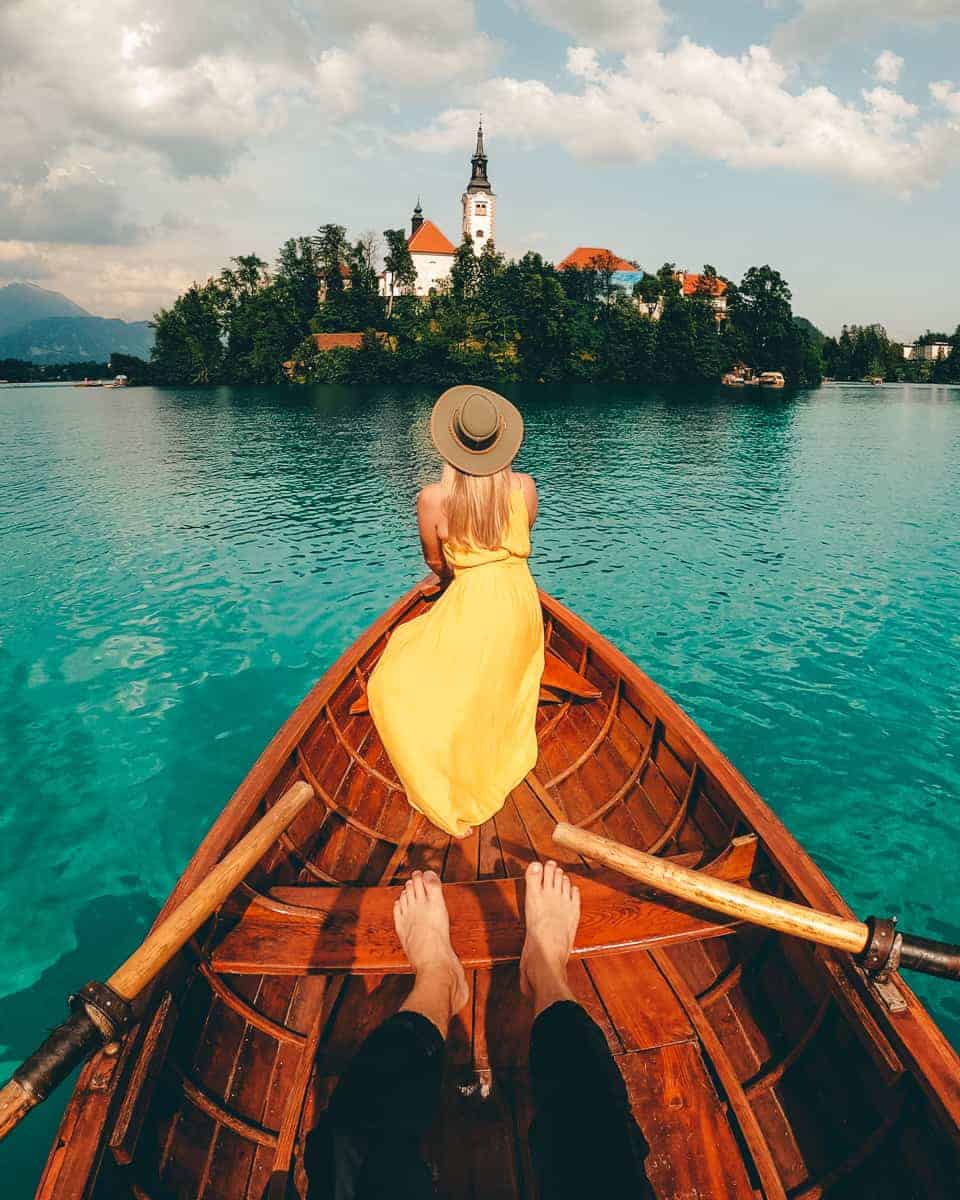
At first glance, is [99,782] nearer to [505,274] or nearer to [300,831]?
[300,831]

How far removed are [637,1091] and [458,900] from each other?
1.04 meters

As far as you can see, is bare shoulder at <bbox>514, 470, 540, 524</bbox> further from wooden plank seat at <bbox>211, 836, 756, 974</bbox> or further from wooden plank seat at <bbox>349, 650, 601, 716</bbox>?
wooden plank seat at <bbox>349, 650, 601, 716</bbox>

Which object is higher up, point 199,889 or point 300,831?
point 199,889

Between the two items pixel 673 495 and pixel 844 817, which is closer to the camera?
pixel 844 817

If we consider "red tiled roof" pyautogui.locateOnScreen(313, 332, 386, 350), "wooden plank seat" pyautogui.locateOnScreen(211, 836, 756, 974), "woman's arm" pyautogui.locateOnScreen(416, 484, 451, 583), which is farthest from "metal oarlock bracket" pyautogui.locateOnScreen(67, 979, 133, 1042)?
"red tiled roof" pyautogui.locateOnScreen(313, 332, 386, 350)

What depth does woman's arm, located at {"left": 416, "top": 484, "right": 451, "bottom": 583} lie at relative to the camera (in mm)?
3156

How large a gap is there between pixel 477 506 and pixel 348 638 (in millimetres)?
7714

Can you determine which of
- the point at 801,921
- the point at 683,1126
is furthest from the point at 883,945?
the point at 683,1126

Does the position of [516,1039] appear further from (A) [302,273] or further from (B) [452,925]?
(A) [302,273]

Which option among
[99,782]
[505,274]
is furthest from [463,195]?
[99,782]

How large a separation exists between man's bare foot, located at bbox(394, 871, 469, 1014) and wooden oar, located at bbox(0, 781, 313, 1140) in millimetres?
658

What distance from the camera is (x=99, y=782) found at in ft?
22.3

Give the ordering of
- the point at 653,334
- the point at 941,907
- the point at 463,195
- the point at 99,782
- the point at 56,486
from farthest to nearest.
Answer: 1. the point at 463,195
2. the point at 653,334
3. the point at 56,486
4. the point at 99,782
5. the point at 941,907

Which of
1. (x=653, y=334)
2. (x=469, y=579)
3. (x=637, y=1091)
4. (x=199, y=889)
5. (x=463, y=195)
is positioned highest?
(x=463, y=195)
